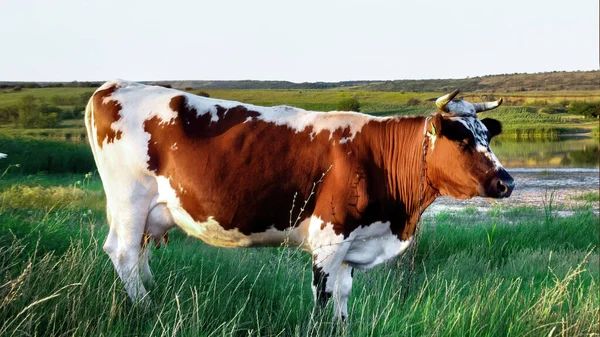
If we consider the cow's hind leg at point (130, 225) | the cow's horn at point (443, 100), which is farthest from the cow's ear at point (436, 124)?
the cow's hind leg at point (130, 225)

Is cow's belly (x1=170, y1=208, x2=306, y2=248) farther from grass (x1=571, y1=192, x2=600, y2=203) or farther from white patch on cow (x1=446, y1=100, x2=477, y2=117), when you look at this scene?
grass (x1=571, y1=192, x2=600, y2=203)

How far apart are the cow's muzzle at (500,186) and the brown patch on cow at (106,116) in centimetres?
316

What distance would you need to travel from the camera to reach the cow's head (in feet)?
16.1

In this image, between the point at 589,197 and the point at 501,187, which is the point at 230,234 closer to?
the point at 501,187

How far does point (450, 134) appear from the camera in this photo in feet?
16.5

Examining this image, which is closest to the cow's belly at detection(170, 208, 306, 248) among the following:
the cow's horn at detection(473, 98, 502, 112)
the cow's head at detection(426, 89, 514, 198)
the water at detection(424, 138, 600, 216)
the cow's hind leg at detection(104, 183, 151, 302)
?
the cow's hind leg at detection(104, 183, 151, 302)

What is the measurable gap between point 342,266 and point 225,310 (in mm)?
1146

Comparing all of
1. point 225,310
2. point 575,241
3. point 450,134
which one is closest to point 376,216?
point 450,134

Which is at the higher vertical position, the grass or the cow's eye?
the cow's eye

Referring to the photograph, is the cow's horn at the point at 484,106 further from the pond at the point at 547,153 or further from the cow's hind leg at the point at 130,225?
the pond at the point at 547,153

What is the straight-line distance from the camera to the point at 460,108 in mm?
5176

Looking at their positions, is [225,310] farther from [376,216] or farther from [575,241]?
[575,241]

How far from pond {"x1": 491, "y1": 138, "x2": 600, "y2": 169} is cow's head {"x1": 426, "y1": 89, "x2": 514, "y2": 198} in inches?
1145

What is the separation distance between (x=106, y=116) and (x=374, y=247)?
8.66 ft
